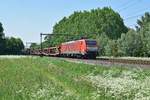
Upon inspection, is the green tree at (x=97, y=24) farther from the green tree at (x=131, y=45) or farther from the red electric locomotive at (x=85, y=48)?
the red electric locomotive at (x=85, y=48)

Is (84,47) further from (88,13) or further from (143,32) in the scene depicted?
(88,13)

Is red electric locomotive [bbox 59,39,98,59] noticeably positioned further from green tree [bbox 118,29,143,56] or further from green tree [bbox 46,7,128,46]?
green tree [bbox 46,7,128,46]

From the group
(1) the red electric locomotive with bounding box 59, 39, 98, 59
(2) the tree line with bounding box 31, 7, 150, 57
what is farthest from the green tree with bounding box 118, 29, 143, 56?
(1) the red electric locomotive with bounding box 59, 39, 98, 59

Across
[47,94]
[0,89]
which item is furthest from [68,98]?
[0,89]

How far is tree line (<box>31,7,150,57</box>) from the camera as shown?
Result: 4213 inches

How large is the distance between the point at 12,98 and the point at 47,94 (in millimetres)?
1093

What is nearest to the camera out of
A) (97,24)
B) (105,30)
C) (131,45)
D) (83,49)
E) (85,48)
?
(85,48)

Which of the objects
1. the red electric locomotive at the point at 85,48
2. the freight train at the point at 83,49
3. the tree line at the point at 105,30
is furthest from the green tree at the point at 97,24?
the red electric locomotive at the point at 85,48

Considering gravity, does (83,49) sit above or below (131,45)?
below

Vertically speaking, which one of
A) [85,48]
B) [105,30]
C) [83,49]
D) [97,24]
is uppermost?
[97,24]

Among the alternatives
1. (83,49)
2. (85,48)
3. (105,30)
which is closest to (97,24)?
(105,30)

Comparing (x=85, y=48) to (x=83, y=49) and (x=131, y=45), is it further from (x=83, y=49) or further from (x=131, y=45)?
(x=131, y=45)

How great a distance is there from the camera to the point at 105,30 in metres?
158

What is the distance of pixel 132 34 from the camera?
110 meters
